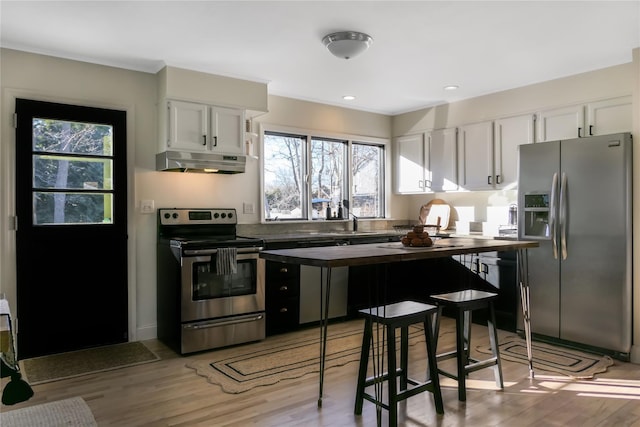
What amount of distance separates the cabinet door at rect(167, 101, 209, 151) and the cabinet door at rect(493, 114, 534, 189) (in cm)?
288

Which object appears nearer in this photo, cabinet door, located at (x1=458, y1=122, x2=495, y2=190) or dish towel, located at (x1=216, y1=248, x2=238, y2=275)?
dish towel, located at (x1=216, y1=248, x2=238, y2=275)

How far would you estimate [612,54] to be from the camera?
3756mm

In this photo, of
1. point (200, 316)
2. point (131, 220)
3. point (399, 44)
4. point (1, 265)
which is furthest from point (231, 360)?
point (399, 44)

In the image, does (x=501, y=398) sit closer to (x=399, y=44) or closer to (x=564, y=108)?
(x=399, y=44)

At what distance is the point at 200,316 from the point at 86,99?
1.97 meters

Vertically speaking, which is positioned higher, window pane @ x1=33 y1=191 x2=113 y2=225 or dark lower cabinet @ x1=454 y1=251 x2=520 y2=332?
window pane @ x1=33 y1=191 x2=113 y2=225

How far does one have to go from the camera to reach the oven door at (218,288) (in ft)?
12.1

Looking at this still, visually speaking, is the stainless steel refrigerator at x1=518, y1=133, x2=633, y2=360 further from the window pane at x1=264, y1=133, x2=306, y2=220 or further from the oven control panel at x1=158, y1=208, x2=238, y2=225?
the oven control panel at x1=158, y1=208, x2=238, y2=225

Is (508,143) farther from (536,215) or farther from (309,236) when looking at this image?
(309,236)

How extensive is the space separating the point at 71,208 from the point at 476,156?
3.87 metres

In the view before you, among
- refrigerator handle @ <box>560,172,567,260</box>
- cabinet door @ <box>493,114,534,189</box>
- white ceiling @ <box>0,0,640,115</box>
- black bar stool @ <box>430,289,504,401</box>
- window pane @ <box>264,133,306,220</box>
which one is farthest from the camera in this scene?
window pane @ <box>264,133,306,220</box>

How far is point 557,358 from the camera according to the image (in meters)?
3.56

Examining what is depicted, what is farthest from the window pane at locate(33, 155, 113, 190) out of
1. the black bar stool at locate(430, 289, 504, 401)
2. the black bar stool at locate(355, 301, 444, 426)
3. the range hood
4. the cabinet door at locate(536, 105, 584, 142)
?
the cabinet door at locate(536, 105, 584, 142)

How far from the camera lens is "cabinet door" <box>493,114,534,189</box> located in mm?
4580
